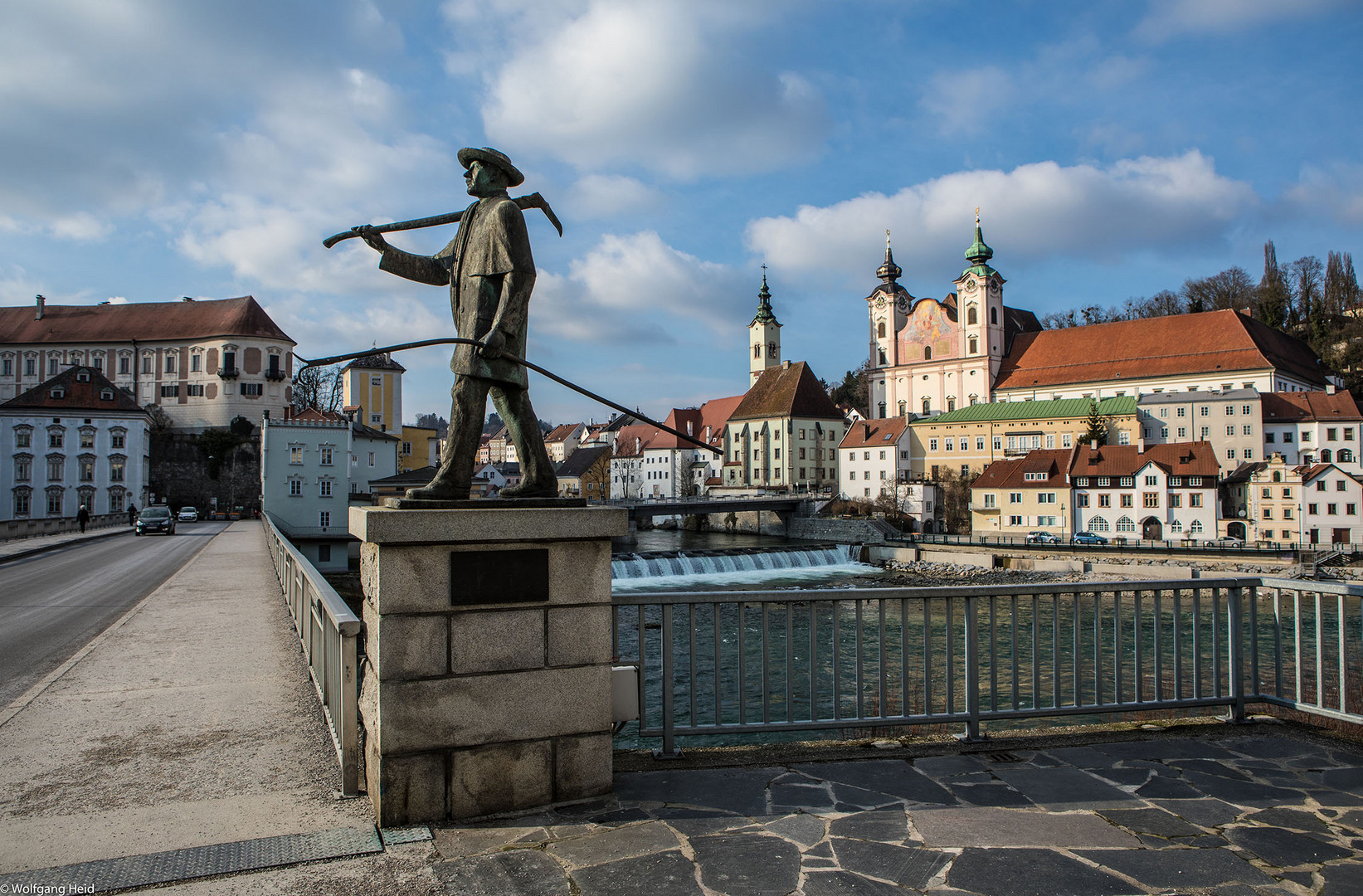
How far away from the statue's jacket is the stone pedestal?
1.01m

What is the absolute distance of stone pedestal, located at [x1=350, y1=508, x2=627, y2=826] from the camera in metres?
3.74

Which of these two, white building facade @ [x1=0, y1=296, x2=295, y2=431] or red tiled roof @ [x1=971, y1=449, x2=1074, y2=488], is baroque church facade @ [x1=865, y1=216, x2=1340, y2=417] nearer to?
red tiled roof @ [x1=971, y1=449, x2=1074, y2=488]

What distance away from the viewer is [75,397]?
199 feet

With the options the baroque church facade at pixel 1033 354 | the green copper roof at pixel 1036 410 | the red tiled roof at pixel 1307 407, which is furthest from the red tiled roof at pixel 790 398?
the red tiled roof at pixel 1307 407

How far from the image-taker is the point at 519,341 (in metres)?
4.70

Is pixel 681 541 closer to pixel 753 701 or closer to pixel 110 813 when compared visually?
pixel 753 701

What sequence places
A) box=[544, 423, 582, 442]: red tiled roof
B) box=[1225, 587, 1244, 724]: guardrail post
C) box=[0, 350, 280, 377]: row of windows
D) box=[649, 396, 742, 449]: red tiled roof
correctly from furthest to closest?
box=[544, 423, 582, 442]: red tiled roof < box=[649, 396, 742, 449]: red tiled roof < box=[0, 350, 280, 377]: row of windows < box=[1225, 587, 1244, 724]: guardrail post

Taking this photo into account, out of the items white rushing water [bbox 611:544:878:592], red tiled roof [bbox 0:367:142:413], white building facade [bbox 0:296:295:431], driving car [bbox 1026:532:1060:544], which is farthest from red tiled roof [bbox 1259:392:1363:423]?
red tiled roof [bbox 0:367:142:413]

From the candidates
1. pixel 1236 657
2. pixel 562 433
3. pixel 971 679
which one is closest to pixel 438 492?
pixel 971 679

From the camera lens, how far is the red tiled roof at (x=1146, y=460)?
2125 inches

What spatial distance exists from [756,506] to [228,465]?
150 feet

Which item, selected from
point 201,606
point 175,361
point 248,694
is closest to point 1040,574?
point 201,606

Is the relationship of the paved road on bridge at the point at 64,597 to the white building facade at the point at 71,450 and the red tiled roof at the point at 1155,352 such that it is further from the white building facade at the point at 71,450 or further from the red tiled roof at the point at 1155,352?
the red tiled roof at the point at 1155,352

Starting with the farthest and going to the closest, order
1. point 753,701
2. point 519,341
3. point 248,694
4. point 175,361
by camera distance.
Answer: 1. point 175,361
2. point 753,701
3. point 248,694
4. point 519,341
